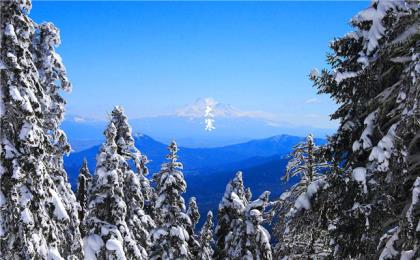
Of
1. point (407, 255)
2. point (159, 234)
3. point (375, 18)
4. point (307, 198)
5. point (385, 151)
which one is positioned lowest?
point (159, 234)

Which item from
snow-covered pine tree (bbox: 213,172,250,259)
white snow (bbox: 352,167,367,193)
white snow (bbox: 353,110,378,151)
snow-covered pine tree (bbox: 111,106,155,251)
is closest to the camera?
white snow (bbox: 352,167,367,193)

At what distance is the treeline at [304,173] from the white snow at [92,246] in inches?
1.7

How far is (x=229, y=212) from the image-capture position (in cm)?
2422

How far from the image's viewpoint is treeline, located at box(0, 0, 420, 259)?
8.91 m

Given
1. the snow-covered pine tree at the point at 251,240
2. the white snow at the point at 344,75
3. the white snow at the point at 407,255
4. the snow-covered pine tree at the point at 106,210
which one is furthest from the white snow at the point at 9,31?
the snow-covered pine tree at the point at 251,240

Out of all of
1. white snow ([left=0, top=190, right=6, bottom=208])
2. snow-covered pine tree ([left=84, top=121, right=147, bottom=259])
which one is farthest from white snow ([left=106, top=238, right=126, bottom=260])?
white snow ([left=0, top=190, right=6, bottom=208])

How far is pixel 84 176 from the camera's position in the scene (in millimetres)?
34469

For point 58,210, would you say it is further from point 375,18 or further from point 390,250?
point 375,18

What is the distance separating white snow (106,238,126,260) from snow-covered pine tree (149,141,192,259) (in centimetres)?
203

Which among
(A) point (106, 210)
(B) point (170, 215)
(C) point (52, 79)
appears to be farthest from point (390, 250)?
(C) point (52, 79)

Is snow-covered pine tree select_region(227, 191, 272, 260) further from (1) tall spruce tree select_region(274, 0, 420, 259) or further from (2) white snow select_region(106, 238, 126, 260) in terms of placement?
(1) tall spruce tree select_region(274, 0, 420, 259)

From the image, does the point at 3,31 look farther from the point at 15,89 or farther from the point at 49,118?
the point at 49,118

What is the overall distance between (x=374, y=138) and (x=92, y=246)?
13.5 m

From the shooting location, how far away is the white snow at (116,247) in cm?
1884
